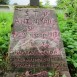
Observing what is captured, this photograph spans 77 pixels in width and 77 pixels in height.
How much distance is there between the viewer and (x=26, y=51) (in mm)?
5383

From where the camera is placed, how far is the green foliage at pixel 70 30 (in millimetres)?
5765

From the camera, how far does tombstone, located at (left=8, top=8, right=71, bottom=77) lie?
208 inches

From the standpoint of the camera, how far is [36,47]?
543cm

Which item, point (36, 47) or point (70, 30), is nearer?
point (36, 47)

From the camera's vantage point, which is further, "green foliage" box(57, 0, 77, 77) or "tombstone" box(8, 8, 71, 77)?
"green foliage" box(57, 0, 77, 77)

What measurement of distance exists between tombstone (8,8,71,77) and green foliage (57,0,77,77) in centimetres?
38

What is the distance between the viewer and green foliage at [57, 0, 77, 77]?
5.76 meters

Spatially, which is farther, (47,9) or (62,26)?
(62,26)

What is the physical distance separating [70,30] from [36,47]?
79.0 inches

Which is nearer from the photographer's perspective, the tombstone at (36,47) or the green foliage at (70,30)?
the tombstone at (36,47)

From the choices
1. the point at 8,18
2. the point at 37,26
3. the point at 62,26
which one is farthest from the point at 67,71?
the point at 8,18

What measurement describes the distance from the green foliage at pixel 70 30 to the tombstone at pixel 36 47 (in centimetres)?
38

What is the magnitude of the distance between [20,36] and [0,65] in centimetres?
60

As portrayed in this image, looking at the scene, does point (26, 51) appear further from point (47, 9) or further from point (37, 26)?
point (47, 9)
